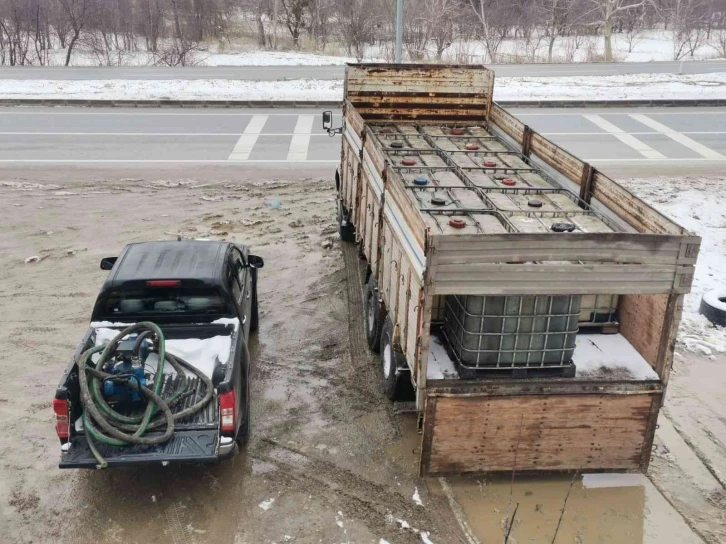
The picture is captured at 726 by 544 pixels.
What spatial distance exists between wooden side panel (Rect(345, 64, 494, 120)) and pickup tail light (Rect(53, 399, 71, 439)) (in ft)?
27.4

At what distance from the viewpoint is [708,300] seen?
9898mm

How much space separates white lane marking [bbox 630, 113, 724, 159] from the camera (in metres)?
19.9

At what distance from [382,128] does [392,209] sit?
537 centimetres

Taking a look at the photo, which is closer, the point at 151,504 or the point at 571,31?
the point at 151,504

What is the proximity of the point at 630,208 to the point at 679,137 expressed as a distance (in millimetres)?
16980

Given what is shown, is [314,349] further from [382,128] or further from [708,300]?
[708,300]

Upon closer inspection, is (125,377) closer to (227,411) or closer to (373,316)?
(227,411)

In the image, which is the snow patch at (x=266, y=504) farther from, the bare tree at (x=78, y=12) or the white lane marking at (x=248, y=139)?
the bare tree at (x=78, y=12)

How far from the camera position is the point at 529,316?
617 cm

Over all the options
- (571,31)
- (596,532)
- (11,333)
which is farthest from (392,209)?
(571,31)

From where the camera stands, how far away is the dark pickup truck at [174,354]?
6.08 meters

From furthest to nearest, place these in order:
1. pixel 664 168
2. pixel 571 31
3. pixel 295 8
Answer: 1. pixel 571 31
2. pixel 295 8
3. pixel 664 168

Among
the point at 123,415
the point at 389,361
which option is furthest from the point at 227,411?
the point at 389,361

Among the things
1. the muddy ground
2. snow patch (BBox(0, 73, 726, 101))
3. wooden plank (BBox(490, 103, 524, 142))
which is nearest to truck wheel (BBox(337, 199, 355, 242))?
the muddy ground
